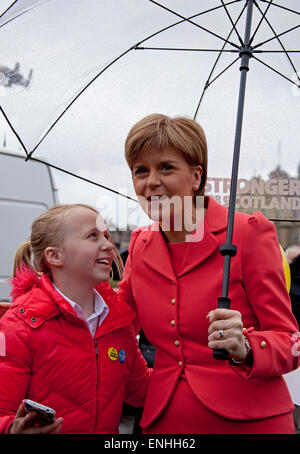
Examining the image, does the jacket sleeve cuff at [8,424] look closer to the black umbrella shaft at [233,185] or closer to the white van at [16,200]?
the black umbrella shaft at [233,185]

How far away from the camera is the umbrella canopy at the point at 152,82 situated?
2035mm

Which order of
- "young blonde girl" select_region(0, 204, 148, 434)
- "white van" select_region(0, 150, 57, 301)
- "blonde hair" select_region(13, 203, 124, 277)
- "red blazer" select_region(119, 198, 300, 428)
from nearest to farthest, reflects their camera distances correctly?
"red blazer" select_region(119, 198, 300, 428) → "young blonde girl" select_region(0, 204, 148, 434) → "blonde hair" select_region(13, 203, 124, 277) → "white van" select_region(0, 150, 57, 301)

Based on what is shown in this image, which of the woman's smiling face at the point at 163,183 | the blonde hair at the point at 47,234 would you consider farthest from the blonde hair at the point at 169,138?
the blonde hair at the point at 47,234

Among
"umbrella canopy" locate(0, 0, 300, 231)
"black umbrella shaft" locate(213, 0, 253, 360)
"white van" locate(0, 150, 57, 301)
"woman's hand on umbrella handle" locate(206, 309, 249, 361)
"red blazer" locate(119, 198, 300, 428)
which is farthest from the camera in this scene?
"white van" locate(0, 150, 57, 301)

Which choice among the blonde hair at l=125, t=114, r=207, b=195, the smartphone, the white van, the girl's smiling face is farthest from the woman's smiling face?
the white van

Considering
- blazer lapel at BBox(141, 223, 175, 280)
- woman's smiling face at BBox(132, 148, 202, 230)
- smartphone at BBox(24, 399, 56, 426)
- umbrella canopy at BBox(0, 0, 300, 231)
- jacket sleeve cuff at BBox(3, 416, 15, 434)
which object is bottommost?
jacket sleeve cuff at BBox(3, 416, 15, 434)

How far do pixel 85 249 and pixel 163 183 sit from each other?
1.60 feet

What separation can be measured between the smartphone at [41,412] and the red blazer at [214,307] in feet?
1.41

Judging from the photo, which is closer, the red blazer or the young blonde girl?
the red blazer

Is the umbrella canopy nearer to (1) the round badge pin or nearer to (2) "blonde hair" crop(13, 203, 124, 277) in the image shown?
(2) "blonde hair" crop(13, 203, 124, 277)

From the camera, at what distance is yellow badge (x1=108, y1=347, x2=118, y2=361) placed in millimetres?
2004

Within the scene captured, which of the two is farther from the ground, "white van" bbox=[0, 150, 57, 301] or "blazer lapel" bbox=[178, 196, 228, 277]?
"white van" bbox=[0, 150, 57, 301]

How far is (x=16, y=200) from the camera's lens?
568cm

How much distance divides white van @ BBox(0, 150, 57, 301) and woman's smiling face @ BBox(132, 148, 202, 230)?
3.89 m
